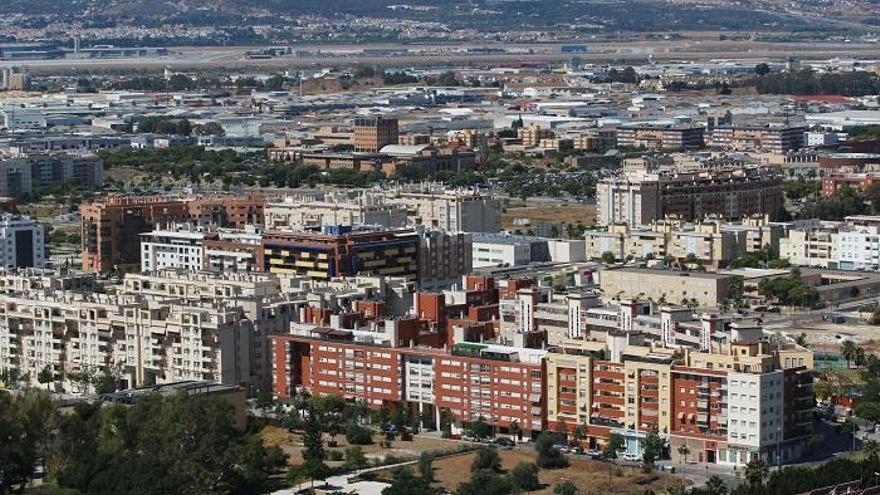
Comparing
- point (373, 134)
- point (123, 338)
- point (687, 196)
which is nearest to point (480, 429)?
point (123, 338)

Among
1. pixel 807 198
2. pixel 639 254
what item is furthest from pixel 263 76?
pixel 639 254

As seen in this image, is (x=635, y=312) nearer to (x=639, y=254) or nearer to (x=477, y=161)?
(x=639, y=254)

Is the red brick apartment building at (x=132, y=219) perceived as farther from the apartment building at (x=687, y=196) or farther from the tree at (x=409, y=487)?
the tree at (x=409, y=487)

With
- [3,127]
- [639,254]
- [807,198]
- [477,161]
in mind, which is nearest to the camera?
[639,254]

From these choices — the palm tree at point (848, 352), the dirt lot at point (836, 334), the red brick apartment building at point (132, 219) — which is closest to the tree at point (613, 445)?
the palm tree at point (848, 352)

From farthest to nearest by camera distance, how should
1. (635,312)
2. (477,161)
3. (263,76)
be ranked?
(263,76) → (477,161) → (635,312)
